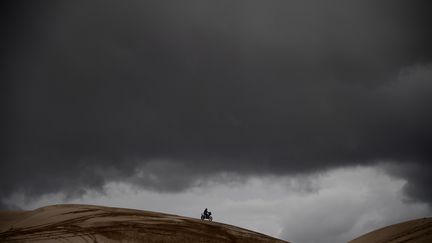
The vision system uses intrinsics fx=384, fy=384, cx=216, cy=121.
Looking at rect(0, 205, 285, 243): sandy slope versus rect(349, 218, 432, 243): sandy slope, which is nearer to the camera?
rect(349, 218, 432, 243): sandy slope

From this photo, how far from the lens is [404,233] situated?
20328 millimetres

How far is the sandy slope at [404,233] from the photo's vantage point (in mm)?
18875

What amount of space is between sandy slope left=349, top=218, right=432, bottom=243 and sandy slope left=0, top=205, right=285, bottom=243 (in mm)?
5465

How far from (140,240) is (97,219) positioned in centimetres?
420

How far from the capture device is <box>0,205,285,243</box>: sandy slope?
806 inches

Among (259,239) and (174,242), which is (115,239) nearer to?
(174,242)

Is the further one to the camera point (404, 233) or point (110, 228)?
point (110, 228)

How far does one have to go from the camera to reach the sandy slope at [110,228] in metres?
20.5

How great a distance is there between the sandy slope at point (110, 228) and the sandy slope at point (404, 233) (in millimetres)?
5465

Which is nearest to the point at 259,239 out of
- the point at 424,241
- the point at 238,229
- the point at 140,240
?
the point at 238,229

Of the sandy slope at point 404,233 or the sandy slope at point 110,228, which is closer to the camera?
the sandy slope at point 404,233

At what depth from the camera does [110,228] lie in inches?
835

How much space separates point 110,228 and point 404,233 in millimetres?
15830

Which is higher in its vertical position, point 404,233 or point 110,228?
point 404,233
